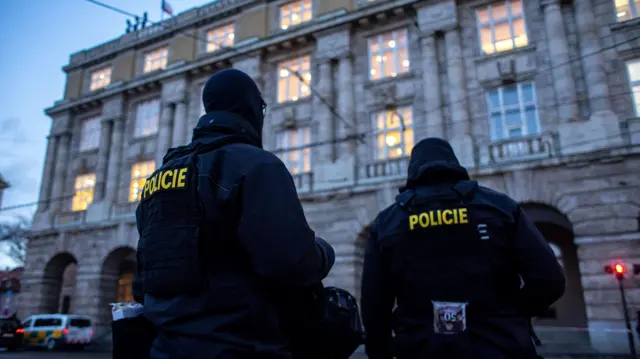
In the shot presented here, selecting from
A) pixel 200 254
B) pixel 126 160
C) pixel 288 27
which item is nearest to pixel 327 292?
pixel 200 254

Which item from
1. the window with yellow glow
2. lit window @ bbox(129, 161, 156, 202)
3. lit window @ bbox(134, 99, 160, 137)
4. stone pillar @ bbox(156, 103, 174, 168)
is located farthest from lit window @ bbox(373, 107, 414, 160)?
the window with yellow glow

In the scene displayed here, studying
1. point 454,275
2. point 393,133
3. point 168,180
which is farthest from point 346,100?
point 168,180

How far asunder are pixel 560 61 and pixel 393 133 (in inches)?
239

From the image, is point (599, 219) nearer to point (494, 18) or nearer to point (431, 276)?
point (494, 18)

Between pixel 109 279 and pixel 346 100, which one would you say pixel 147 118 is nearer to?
pixel 109 279

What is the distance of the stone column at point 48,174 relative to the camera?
2487 cm

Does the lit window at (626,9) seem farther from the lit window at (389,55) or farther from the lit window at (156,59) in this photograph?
the lit window at (156,59)

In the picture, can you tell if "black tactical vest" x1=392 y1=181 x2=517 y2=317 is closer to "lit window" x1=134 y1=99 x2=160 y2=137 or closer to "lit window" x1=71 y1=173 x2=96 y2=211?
"lit window" x1=134 y1=99 x2=160 y2=137

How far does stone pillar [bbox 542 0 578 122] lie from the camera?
14305 millimetres

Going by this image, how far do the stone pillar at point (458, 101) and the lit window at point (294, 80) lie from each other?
6.13 meters

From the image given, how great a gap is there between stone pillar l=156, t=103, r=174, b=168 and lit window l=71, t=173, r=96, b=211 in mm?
4894

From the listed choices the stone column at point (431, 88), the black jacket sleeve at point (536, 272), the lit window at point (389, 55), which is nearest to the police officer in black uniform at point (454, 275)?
the black jacket sleeve at point (536, 272)

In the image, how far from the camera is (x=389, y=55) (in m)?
18.2

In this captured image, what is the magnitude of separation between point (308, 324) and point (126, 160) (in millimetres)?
23701
